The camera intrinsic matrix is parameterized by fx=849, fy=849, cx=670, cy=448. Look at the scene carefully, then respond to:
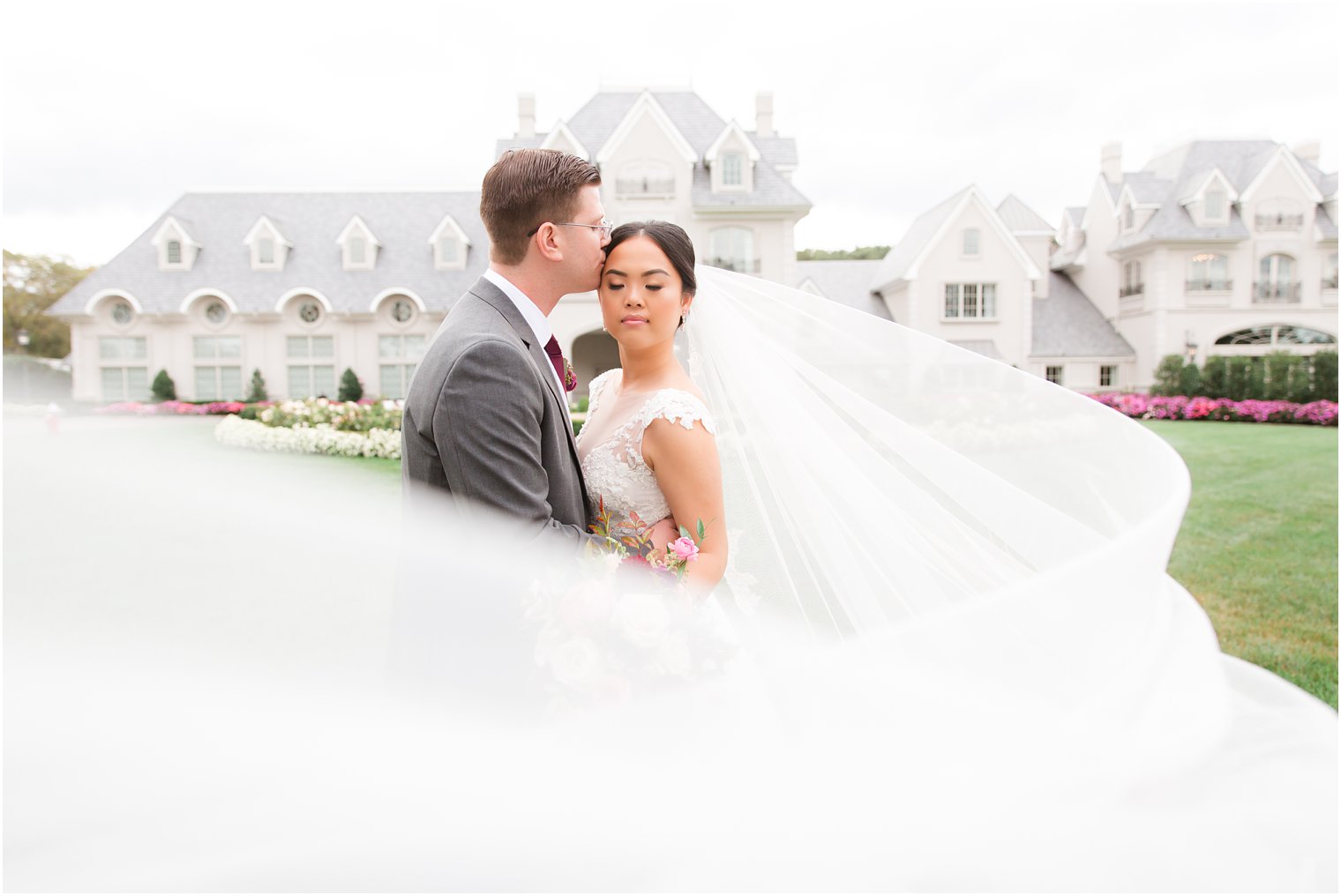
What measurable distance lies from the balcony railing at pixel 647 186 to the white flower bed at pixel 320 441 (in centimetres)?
1570

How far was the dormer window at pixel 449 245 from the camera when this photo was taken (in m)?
32.1

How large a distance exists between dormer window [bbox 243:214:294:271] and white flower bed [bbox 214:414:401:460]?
18.6 metres

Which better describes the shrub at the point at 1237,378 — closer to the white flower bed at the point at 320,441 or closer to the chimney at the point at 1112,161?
the chimney at the point at 1112,161

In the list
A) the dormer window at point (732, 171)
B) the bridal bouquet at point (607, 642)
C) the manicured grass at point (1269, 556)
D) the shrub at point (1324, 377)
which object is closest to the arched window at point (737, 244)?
the dormer window at point (732, 171)

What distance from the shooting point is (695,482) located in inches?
109

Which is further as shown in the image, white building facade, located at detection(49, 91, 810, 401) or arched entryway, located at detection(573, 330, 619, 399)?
arched entryway, located at detection(573, 330, 619, 399)

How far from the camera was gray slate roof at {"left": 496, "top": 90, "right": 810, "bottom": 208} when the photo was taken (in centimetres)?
2894

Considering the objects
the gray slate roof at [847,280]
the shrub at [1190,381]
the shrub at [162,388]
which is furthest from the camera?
the gray slate roof at [847,280]

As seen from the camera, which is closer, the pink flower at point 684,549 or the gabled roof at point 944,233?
the pink flower at point 684,549

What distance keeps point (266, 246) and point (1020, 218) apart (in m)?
32.8

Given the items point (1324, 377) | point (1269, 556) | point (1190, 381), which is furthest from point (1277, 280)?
point (1269, 556)

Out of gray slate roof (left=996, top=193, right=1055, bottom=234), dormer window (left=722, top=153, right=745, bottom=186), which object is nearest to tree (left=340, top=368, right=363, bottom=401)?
dormer window (left=722, top=153, right=745, bottom=186)

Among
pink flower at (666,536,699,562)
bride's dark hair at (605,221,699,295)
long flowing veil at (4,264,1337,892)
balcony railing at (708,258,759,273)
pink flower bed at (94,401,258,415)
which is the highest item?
balcony railing at (708,258,759,273)

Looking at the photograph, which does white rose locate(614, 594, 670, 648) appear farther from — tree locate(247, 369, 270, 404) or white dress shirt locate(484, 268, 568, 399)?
tree locate(247, 369, 270, 404)
